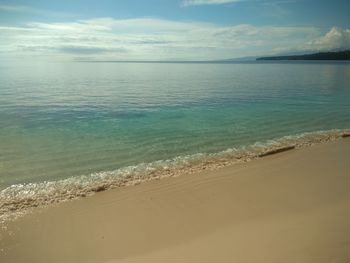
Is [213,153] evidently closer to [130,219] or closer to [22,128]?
[130,219]

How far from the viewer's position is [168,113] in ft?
71.9

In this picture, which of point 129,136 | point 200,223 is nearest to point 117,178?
point 200,223

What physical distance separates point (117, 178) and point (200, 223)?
147 inches

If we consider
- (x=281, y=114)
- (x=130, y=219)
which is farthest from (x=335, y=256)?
(x=281, y=114)

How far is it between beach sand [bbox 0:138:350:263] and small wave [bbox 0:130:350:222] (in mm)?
504

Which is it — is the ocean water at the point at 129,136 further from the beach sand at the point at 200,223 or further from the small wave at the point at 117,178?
the beach sand at the point at 200,223

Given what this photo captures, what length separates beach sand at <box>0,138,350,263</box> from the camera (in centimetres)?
587

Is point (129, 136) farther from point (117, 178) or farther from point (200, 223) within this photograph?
point (200, 223)

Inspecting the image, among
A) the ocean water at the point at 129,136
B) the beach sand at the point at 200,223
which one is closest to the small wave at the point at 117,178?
the ocean water at the point at 129,136

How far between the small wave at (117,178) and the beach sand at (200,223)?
0.50m

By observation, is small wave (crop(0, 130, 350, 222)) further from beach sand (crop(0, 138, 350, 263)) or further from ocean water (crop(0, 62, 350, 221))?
beach sand (crop(0, 138, 350, 263))

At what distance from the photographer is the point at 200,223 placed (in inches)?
275

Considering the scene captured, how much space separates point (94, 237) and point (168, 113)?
15.9 meters

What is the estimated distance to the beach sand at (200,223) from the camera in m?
5.87
